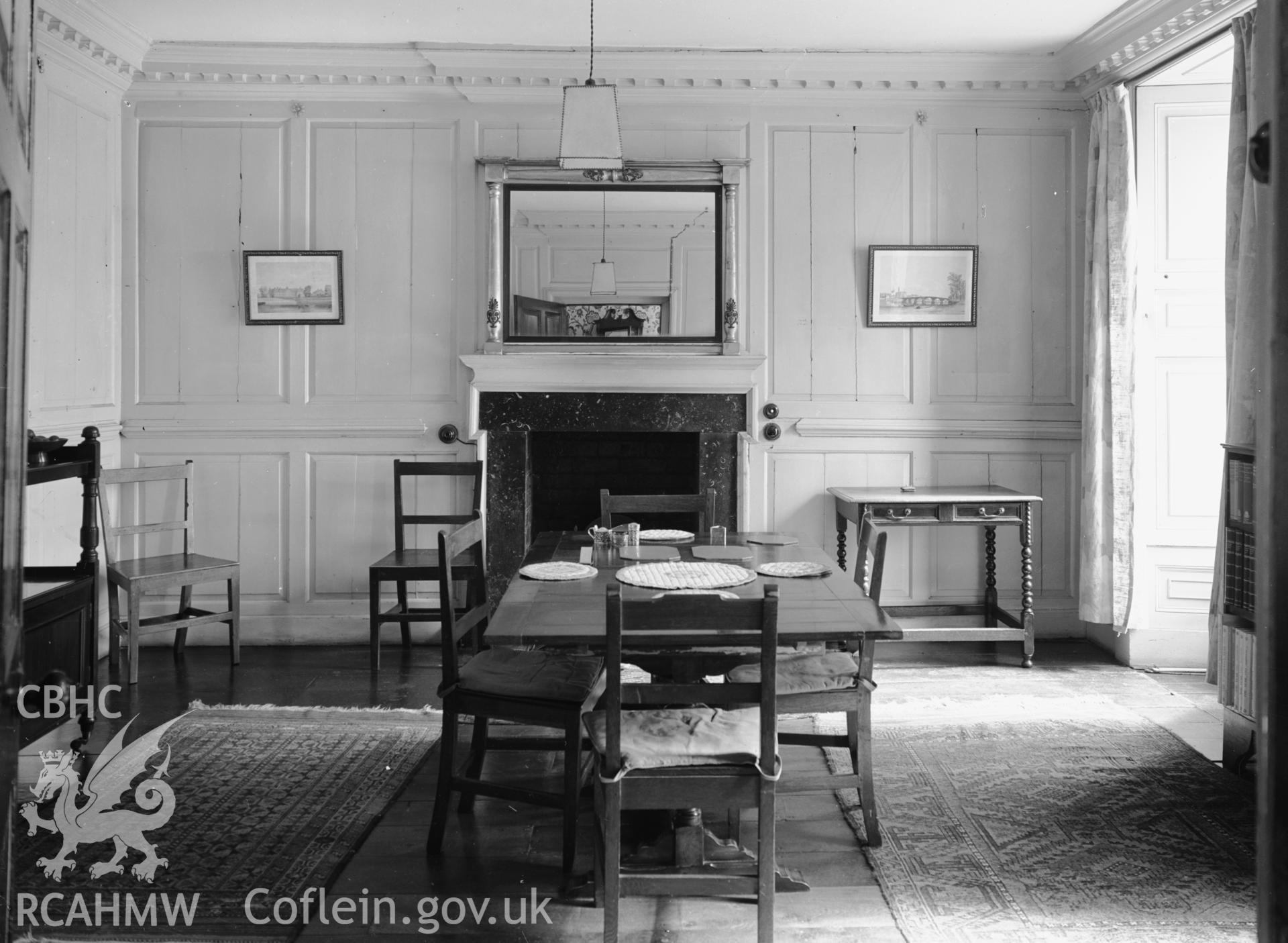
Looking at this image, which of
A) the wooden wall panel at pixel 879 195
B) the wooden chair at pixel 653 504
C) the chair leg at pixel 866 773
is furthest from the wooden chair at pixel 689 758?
the wooden wall panel at pixel 879 195

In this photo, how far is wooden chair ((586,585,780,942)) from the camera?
215 cm

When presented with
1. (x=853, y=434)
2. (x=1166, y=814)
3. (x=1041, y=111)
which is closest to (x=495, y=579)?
(x=853, y=434)

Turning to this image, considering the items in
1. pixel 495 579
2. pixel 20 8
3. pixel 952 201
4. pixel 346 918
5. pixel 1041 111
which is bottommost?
pixel 346 918

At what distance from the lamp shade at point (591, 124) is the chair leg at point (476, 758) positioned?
1911mm

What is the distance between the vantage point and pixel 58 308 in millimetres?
4672

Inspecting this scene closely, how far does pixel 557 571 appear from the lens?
3143 millimetres

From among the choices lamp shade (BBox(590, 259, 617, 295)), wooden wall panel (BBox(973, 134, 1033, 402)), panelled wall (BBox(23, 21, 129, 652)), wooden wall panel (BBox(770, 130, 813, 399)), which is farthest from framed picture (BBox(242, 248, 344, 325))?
wooden wall panel (BBox(973, 134, 1033, 402))

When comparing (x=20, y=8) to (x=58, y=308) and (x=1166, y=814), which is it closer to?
(x=1166, y=814)

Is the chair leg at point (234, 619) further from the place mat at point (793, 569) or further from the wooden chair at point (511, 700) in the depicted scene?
the place mat at point (793, 569)

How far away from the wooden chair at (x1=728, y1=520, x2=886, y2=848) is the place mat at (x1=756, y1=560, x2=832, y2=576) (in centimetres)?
18

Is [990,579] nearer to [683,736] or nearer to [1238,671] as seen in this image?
[1238,671]

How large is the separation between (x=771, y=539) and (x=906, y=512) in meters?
1.35

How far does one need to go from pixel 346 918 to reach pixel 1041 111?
5037 mm

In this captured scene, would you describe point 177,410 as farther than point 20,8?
Yes
